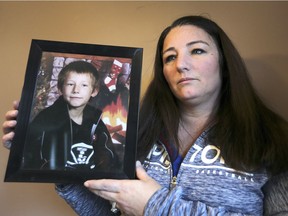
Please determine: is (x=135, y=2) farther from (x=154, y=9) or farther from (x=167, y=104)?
(x=167, y=104)

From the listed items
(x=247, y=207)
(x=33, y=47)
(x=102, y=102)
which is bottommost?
(x=247, y=207)

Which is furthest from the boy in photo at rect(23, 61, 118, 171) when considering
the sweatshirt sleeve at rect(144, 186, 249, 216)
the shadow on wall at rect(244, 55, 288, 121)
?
the shadow on wall at rect(244, 55, 288, 121)

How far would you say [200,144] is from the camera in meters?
0.69

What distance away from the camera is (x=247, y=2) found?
994 mm

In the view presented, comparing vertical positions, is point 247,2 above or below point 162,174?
above

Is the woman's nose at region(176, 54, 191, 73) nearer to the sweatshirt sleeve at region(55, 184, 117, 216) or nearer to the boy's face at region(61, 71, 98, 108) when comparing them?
the boy's face at region(61, 71, 98, 108)

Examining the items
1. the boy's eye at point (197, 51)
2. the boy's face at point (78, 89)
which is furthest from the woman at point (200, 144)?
the boy's face at point (78, 89)

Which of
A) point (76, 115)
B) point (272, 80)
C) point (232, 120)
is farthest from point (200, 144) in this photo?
point (272, 80)

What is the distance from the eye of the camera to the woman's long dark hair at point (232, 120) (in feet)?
2.07

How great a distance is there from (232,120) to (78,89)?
0.48 meters

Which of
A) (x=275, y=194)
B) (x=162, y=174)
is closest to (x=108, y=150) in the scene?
(x=162, y=174)

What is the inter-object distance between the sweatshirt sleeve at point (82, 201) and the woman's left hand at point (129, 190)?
17 centimetres

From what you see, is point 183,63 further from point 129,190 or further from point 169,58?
point 129,190

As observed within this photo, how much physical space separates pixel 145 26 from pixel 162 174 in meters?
0.68
